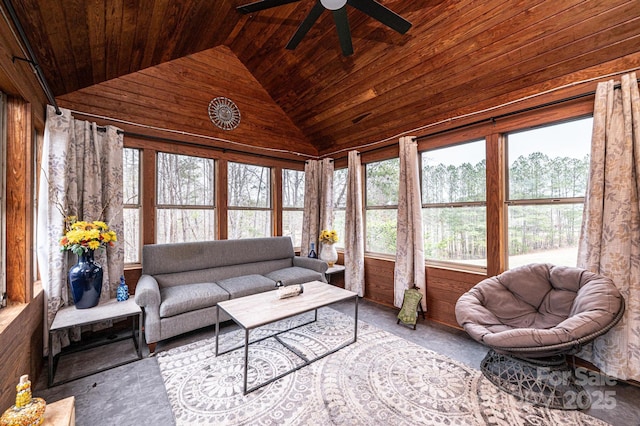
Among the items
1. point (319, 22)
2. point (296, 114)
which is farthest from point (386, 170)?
point (319, 22)

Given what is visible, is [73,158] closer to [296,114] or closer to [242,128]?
[242,128]

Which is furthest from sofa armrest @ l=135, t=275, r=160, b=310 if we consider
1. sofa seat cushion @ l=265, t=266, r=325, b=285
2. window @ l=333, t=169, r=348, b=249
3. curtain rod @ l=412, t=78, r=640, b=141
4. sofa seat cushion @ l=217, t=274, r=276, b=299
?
curtain rod @ l=412, t=78, r=640, b=141

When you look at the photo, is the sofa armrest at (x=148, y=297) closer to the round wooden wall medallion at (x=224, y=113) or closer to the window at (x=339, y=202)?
the round wooden wall medallion at (x=224, y=113)

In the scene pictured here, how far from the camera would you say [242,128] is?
3834mm

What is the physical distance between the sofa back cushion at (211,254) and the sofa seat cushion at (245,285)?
0.95 feet

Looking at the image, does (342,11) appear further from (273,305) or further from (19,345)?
(19,345)

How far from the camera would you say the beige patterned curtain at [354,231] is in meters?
3.90

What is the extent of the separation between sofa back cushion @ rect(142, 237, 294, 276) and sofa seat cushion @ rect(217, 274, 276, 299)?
0.95 ft

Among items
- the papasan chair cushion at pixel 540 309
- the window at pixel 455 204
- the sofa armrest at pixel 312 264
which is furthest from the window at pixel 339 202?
the papasan chair cushion at pixel 540 309

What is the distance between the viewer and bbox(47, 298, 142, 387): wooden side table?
6.55 feet

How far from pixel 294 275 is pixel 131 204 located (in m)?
2.10

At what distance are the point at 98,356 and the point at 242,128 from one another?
10.0 ft

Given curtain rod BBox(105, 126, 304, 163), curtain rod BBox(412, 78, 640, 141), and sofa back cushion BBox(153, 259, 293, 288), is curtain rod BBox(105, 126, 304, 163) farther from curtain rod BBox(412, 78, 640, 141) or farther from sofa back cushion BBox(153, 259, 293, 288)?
curtain rod BBox(412, 78, 640, 141)

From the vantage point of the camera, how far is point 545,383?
1868mm
